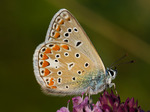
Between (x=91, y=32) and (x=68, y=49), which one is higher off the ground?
(x=91, y=32)

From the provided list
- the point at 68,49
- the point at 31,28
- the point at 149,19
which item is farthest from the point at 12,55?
the point at 149,19

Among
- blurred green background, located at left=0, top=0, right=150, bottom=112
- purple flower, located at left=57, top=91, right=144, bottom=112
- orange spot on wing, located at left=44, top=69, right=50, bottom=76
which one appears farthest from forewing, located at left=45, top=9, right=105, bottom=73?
blurred green background, located at left=0, top=0, right=150, bottom=112

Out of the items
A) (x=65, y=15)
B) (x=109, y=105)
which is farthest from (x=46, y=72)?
(x=109, y=105)

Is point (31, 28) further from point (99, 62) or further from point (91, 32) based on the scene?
point (99, 62)

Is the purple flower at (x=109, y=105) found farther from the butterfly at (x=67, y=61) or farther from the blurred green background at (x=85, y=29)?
the blurred green background at (x=85, y=29)

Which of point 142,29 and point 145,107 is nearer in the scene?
point 145,107

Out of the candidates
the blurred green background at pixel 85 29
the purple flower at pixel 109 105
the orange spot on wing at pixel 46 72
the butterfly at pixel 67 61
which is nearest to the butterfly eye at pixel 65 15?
the butterfly at pixel 67 61

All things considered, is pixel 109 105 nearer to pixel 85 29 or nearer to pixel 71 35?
pixel 71 35

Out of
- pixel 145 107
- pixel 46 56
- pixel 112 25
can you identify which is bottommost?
pixel 145 107
